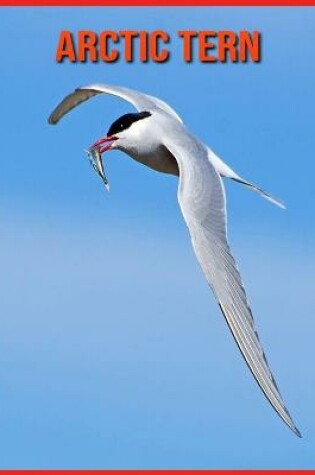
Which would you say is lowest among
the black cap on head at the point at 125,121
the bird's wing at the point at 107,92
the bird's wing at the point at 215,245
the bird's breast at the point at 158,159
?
the bird's wing at the point at 215,245

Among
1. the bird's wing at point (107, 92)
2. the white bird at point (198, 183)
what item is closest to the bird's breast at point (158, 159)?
the white bird at point (198, 183)

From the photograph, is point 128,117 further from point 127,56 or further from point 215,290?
point 215,290

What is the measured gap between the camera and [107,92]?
6.51m

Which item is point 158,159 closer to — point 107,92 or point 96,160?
point 96,160

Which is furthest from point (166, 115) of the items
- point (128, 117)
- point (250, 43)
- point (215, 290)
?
point (215, 290)

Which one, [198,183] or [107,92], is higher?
[107,92]

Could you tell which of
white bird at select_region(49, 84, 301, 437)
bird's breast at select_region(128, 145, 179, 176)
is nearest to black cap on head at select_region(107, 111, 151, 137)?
white bird at select_region(49, 84, 301, 437)

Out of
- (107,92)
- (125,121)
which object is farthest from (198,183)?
(107,92)

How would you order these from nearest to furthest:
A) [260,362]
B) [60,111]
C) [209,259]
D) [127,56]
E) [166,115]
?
[260,362]
[209,259]
[127,56]
[166,115]
[60,111]

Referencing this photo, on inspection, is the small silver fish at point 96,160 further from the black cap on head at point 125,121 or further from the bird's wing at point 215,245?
the bird's wing at point 215,245

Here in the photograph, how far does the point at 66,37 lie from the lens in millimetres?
5887

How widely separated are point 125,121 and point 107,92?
1.70 feet

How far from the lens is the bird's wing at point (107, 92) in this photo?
6.40 meters

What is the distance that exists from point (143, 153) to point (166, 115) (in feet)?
0.95
